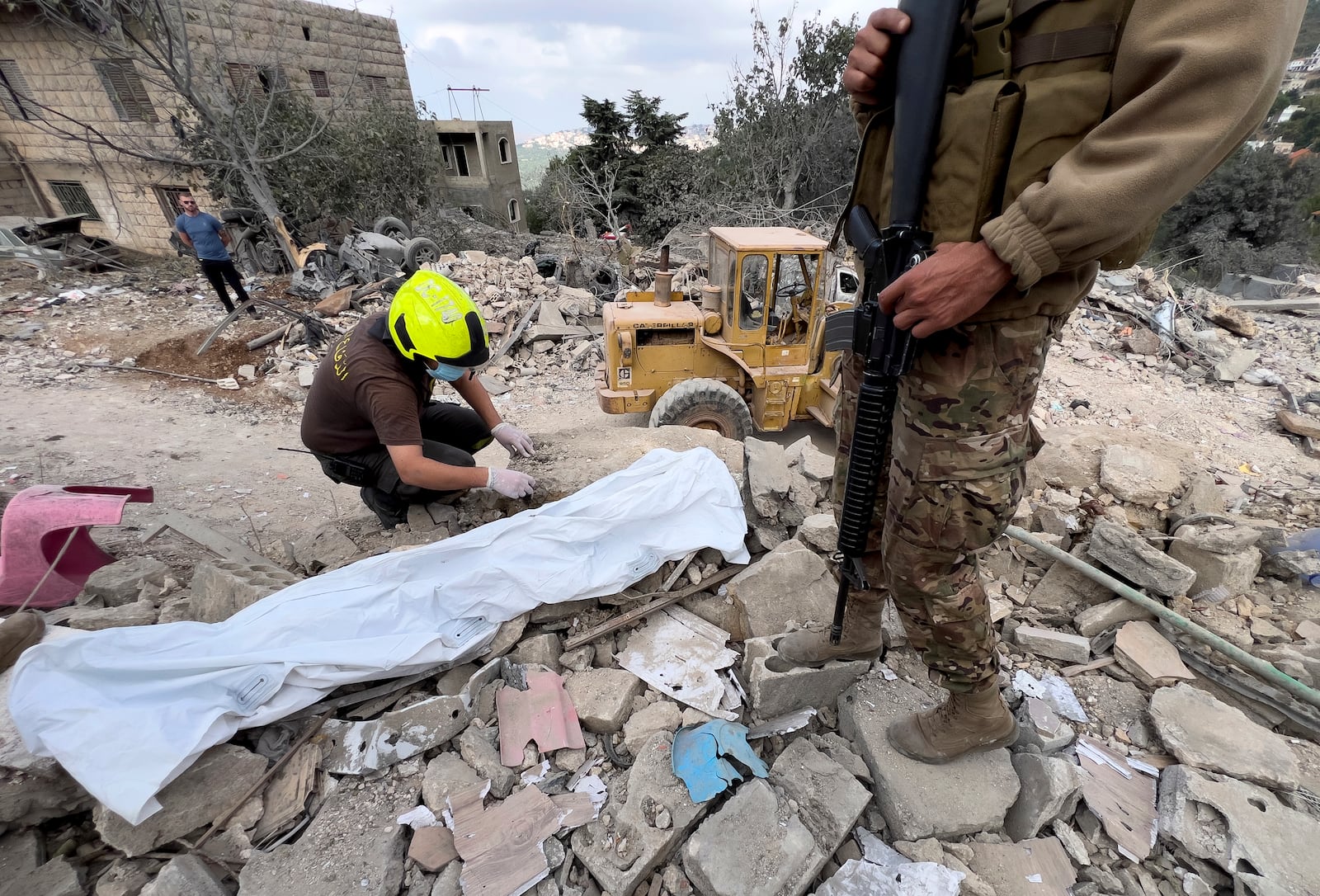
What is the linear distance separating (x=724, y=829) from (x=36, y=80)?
18.6 m

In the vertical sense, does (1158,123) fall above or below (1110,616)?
above

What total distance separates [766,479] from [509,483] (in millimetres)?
1266

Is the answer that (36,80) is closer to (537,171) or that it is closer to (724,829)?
(724,829)

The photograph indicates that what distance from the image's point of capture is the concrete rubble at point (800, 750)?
1.46 meters

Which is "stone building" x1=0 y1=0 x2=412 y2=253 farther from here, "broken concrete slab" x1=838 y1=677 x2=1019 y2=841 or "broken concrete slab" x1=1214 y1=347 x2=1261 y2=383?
"broken concrete slab" x1=1214 y1=347 x2=1261 y2=383

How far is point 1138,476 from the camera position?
8.80ft

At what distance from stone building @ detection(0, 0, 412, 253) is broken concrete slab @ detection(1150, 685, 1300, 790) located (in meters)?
14.9

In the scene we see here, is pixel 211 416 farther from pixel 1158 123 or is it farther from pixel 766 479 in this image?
pixel 1158 123

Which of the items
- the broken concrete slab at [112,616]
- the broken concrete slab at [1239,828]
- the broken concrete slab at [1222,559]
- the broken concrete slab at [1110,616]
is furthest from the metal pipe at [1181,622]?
the broken concrete slab at [112,616]

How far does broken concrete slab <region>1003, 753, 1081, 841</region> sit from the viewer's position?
1.53 m

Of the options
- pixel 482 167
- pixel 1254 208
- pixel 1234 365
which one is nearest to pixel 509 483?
pixel 1234 365

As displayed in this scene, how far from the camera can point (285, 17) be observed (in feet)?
38.9

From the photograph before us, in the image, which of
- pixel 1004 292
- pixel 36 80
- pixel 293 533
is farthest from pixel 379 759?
pixel 36 80

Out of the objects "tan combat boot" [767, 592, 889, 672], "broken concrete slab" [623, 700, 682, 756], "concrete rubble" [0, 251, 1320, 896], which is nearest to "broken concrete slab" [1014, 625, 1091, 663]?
"concrete rubble" [0, 251, 1320, 896]
